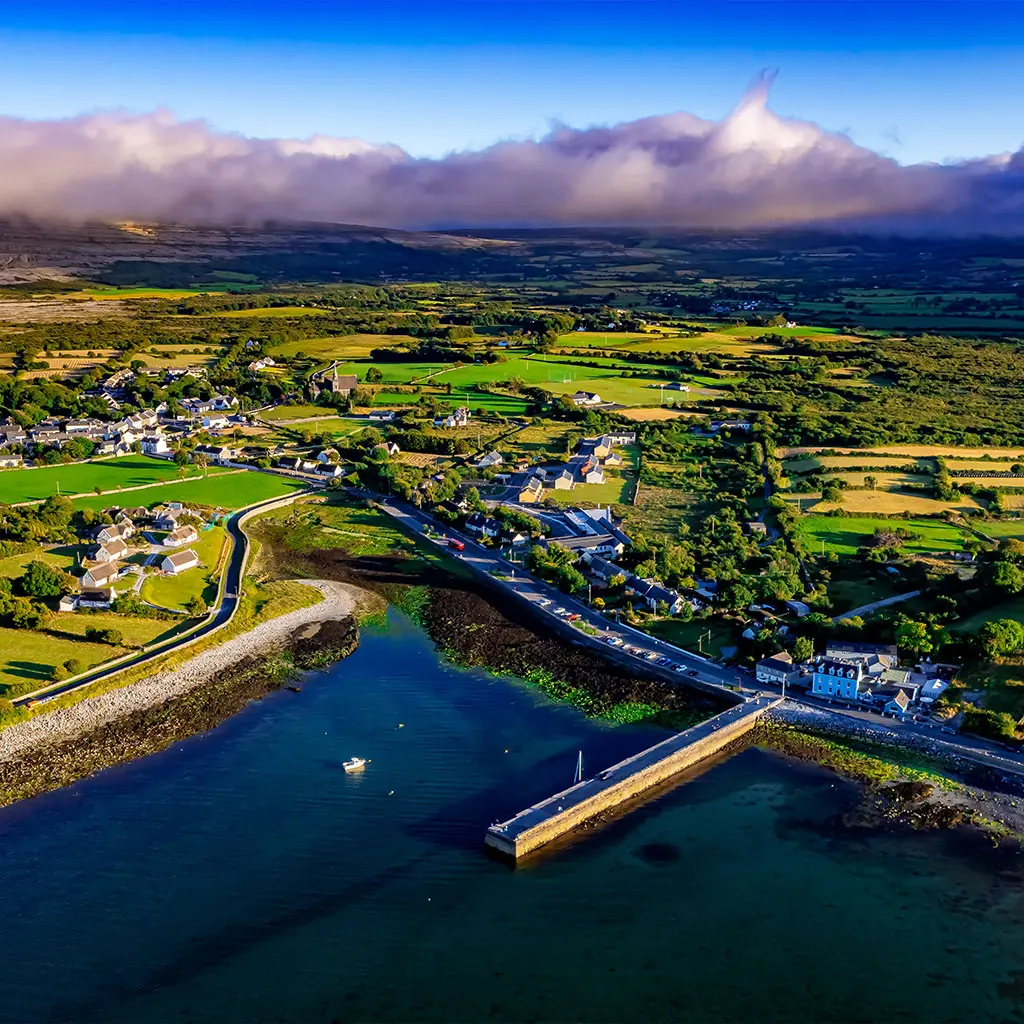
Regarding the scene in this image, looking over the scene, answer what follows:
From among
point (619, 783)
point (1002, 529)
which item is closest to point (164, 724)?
point (619, 783)

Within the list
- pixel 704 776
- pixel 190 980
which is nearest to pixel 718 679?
pixel 704 776

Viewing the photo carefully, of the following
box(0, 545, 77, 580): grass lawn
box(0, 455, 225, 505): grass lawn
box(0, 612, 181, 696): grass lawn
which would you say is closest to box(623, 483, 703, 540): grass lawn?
box(0, 612, 181, 696): grass lawn

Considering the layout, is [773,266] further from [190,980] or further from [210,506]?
[190,980]

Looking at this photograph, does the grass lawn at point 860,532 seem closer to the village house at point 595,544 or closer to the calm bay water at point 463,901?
the village house at point 595,544

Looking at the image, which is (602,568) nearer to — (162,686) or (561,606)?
(561,606)

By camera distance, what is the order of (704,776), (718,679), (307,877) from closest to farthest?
1. (307,877)
2. (704,776)
3. (718,679)

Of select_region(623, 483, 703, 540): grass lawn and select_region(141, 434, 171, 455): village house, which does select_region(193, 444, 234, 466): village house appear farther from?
select_region(623, 483, 703, 540): grass lawn
